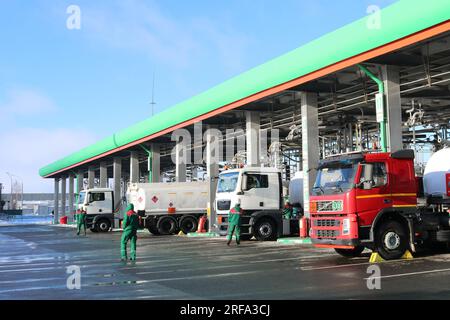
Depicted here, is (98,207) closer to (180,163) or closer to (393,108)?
(180,163)

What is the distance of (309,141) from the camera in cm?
1862

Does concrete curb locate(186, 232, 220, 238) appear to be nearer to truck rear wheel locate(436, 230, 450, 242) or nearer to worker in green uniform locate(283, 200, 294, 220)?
worker in green uniform locate(283, 200, 294, 220)

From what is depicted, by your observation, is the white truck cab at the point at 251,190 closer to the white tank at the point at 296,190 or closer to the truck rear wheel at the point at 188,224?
the white tank at the point at 296,190

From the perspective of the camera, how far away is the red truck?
12.1 metres

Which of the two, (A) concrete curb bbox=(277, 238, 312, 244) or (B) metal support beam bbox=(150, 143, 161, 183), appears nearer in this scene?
(A) concrete curb bbox=(277, 238, 312, 244)

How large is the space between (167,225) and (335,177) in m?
16.8

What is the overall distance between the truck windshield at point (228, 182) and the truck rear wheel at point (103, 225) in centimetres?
1506

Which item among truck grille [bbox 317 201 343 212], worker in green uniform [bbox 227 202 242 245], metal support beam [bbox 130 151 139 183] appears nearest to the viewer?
truck grille [bbox 317 201 343 212]

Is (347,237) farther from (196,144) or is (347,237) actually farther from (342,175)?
(196,144)

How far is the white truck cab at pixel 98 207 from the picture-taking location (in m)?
33.1

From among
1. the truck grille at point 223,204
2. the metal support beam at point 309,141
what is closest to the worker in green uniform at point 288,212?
the metal support beam at point 309,141

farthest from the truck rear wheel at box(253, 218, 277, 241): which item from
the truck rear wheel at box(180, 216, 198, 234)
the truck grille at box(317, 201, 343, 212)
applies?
the truck rear wheel at box(180, 216, 198, 234)

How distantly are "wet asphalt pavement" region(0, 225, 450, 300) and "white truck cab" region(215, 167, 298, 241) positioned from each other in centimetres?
391
